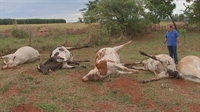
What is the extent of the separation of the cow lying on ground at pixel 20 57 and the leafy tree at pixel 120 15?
10353 mm

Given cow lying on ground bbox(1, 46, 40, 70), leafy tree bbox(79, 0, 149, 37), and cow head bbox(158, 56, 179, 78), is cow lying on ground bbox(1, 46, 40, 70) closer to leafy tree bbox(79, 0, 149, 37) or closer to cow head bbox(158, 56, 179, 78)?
cow head bbox(158, 56, 179, 78)

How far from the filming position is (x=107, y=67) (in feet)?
21.7

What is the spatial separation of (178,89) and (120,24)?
13954 millimetres

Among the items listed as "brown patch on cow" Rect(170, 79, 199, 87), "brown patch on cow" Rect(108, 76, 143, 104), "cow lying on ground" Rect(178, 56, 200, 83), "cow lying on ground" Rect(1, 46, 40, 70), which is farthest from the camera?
"cow lying on ground" Rect(1, 46, 40, 70)

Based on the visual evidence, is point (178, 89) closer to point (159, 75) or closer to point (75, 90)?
point (159, 75)

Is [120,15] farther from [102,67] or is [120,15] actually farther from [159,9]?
[102,67]

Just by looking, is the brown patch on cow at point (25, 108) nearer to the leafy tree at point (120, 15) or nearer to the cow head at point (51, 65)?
the cow head at point (51, 65)

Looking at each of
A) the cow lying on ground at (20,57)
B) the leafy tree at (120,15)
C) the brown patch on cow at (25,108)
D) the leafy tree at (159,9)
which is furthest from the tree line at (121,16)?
the brown patch on cow at (25,108)

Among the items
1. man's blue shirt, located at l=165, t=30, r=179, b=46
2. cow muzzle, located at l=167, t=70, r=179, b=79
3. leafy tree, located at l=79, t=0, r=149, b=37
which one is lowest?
cow muzzle, located at l=167, t=70, r=179, b=79

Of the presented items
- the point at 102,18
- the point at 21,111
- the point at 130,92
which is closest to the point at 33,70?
the point at 21,111

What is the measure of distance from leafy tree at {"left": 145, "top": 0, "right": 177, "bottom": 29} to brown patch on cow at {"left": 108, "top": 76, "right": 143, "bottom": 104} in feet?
53.9

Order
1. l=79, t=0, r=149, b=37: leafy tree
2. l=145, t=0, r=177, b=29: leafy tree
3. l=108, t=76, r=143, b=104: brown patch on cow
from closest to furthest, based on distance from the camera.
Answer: l=108, t=76, r=143, b=104: brown patch on cow → l=79, t=0, r=149, b=37: leafy tree → l=145, t=0, r=177, b=29: leafy tree

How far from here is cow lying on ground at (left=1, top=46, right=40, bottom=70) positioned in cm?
841

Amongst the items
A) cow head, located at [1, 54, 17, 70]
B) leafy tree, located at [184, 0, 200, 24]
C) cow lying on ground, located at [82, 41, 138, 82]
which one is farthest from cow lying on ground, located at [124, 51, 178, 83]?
leafy tree, located at [184, 0, 200, 24]
